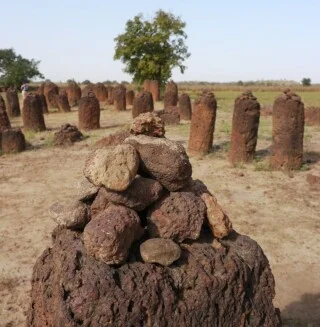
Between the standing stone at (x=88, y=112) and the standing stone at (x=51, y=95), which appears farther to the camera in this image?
the standing stone at (x=51, y=95)

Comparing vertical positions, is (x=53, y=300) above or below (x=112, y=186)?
below

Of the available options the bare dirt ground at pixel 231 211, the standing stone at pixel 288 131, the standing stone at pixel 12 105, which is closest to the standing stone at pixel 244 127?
the bare dirt ground at pixel 231 211

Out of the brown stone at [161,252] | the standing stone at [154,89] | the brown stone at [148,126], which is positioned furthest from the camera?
the standing stone at [154,89]

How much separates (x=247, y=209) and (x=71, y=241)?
17.8ft

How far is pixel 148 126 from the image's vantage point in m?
3.53

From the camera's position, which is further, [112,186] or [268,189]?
[268,189]

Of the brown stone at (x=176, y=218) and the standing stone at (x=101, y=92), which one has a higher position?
the brown stone at (x=176, y=218)

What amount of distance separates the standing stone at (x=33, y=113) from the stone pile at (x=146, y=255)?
1378 cm

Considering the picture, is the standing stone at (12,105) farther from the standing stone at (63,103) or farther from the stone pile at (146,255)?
the stone pile at (146,255)

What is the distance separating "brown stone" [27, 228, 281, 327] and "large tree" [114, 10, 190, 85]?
3060 cm

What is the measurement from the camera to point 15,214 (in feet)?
25.8

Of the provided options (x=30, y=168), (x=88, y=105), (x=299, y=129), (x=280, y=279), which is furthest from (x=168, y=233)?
(x=88, y=105)

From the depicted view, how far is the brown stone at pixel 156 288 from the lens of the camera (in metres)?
2.66

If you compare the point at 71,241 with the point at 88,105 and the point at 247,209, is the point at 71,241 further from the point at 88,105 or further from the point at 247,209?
the point at 88,105
